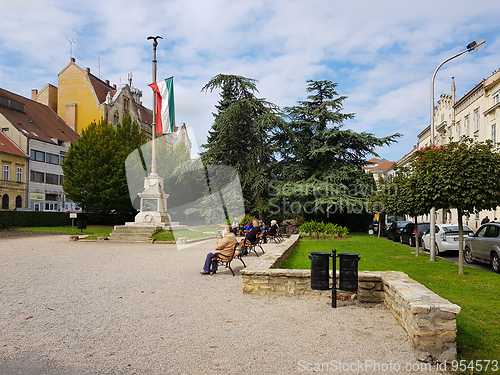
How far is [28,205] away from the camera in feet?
150

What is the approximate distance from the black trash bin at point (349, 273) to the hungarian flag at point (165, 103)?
62.4 feet

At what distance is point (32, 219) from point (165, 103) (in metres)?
19.5

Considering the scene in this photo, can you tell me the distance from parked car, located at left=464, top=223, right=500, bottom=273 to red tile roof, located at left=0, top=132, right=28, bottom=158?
142 ft

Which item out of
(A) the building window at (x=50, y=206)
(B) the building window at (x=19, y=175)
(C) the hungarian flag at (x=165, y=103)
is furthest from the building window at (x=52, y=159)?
(C) the hungarian flag at (x=165, y=103)

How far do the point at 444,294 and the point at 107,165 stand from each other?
115ft

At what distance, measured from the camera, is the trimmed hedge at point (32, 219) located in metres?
32.5

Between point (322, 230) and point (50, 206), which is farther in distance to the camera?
point (50, 206)

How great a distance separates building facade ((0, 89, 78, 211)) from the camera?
4516 cm

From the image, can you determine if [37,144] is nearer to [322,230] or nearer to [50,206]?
[50,206]

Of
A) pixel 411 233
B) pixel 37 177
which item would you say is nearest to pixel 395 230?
pixel 411 233

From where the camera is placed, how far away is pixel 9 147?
43250 mm

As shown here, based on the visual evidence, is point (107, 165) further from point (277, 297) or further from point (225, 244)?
point (277, 297)

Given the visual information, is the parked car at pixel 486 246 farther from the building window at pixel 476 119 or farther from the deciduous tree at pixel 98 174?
the deciduous tree at pixel 98 174

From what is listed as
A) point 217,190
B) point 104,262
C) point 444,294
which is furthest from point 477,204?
point 217,190
